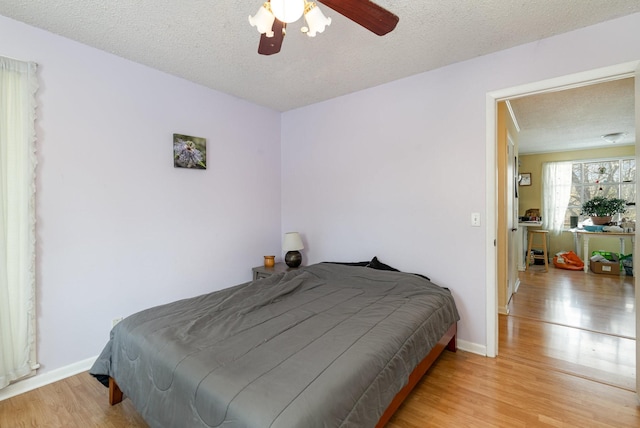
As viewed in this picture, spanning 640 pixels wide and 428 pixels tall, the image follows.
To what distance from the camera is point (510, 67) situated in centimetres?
223

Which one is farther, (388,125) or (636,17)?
(388,125)

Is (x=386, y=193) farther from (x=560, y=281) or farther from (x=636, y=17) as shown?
(x=560, y=281)

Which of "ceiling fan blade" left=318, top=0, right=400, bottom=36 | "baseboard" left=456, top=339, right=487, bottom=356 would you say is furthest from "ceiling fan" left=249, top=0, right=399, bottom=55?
"baseboard" left=456, top=339, right=487, bottom=356

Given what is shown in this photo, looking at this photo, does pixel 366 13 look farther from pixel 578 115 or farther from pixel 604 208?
pixel 604 208

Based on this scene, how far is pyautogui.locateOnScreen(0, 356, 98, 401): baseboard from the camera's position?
1876mm

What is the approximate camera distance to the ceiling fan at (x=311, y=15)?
116cm

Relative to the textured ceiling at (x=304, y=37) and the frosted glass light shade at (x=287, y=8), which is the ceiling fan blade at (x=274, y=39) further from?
the textured ceiling at (x=304, y=37)

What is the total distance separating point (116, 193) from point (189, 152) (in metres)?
0.72

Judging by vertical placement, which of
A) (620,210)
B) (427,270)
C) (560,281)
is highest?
(620,210)

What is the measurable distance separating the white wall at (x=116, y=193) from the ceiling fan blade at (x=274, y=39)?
1.59 metres

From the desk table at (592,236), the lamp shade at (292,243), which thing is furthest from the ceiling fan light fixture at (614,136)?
the lamp shade at (292,243)

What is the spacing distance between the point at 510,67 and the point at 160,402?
3.09m

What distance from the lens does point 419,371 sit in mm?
1810

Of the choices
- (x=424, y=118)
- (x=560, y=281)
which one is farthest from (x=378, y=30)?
(x=560, y=281)
